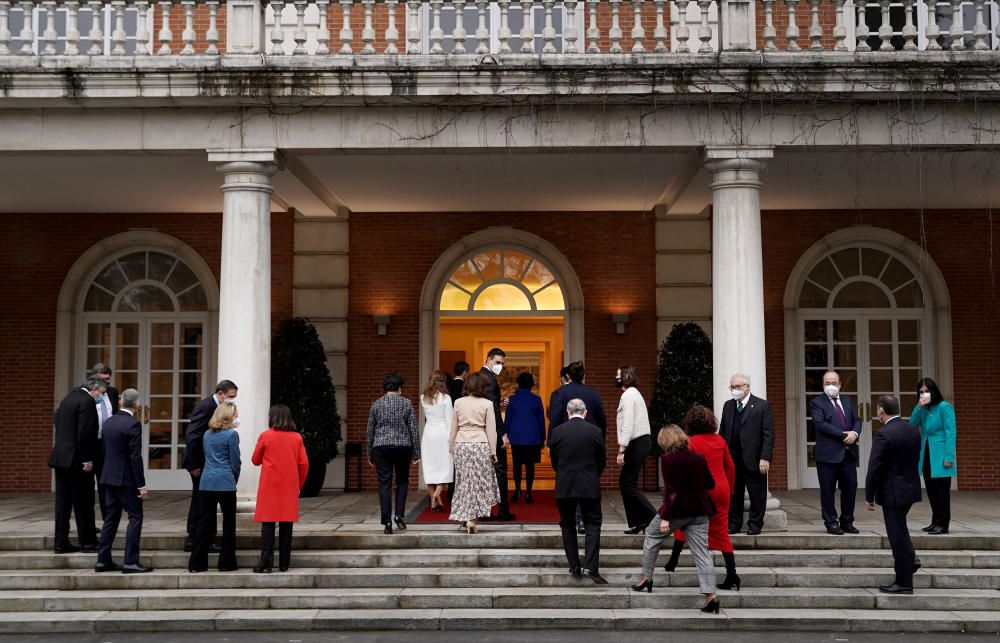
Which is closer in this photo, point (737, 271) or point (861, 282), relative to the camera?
point (737, 271)

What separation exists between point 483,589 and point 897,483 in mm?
3311

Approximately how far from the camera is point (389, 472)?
912 centimetres

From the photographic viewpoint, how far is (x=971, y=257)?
13.6m

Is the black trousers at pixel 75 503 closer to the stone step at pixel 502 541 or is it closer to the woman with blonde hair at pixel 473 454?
the stone step at pixel 502 541

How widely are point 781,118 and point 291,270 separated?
705 centimetres

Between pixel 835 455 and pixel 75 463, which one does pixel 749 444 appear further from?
pixel 75 463

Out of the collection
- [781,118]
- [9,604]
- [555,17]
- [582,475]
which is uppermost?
[555,17]

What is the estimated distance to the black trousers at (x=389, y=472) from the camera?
8951 millimetres

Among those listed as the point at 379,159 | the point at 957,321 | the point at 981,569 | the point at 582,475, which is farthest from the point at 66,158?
the point at 957,321

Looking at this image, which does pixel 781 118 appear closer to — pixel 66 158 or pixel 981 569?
pixel 981 569

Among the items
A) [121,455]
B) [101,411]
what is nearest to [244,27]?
[101,411]

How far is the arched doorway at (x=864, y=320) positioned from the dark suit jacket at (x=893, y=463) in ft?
19.0

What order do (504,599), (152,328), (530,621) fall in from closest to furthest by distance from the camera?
(530,621)
(504,599)
(152,328)

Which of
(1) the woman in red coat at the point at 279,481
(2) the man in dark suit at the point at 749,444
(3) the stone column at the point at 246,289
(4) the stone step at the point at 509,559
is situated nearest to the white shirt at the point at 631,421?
(2) the man in dark suit at the point at 749,444
